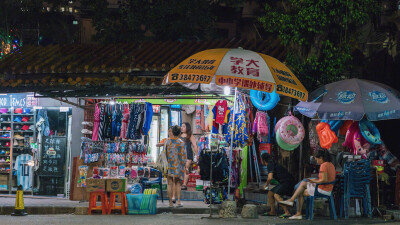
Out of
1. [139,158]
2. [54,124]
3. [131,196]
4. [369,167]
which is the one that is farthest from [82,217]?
[369,167]

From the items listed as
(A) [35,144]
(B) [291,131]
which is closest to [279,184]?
(B) [291,131]

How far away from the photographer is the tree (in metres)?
16.6

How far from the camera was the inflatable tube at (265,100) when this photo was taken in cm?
1562

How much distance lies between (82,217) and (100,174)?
2710 mm

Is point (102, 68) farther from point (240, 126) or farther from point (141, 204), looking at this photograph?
point (141, 204)

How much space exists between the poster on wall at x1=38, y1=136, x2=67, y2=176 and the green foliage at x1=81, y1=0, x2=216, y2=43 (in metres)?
6.06

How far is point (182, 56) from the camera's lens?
1738cm

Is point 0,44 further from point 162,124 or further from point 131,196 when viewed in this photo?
point 131,196

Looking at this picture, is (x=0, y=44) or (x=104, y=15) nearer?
(x=0, y=44)

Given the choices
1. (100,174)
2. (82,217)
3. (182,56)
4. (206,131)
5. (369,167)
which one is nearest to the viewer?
(82,217)

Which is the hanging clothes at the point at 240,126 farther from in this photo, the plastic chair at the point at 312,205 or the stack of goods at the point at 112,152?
the plastic chair at the point at 312,205

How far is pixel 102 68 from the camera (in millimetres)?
16844

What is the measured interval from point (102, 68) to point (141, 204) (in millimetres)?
4466

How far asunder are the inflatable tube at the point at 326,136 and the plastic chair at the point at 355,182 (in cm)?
173
